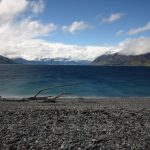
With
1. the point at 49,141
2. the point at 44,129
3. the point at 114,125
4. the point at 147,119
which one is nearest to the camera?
the point at 49,141

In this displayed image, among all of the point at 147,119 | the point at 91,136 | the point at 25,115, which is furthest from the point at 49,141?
the point at 147,119

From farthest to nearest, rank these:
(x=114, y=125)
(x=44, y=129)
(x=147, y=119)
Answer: (x=147, y=119) < (x=114, y=125) < (x=44, y=129)

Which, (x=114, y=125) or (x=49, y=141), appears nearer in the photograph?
(x=49, y=141)

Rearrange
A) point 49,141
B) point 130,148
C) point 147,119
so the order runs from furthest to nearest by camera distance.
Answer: point 147,119 → point 49,141 → point 130,148

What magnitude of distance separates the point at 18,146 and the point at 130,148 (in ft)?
17.2

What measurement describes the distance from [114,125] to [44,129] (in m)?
4.41

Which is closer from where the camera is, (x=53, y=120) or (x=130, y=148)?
(x=130, y=148)

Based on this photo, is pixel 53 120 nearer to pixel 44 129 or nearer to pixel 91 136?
pixel 44 129

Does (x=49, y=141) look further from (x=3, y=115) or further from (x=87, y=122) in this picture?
(x=3, y=115)

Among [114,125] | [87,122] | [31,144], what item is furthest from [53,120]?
[31,144]

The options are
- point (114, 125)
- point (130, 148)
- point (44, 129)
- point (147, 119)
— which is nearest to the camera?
point (130, 148)

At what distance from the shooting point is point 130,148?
14.4 meters

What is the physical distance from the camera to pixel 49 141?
15367 millimetres

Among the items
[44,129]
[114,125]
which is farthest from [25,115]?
[114,125]
